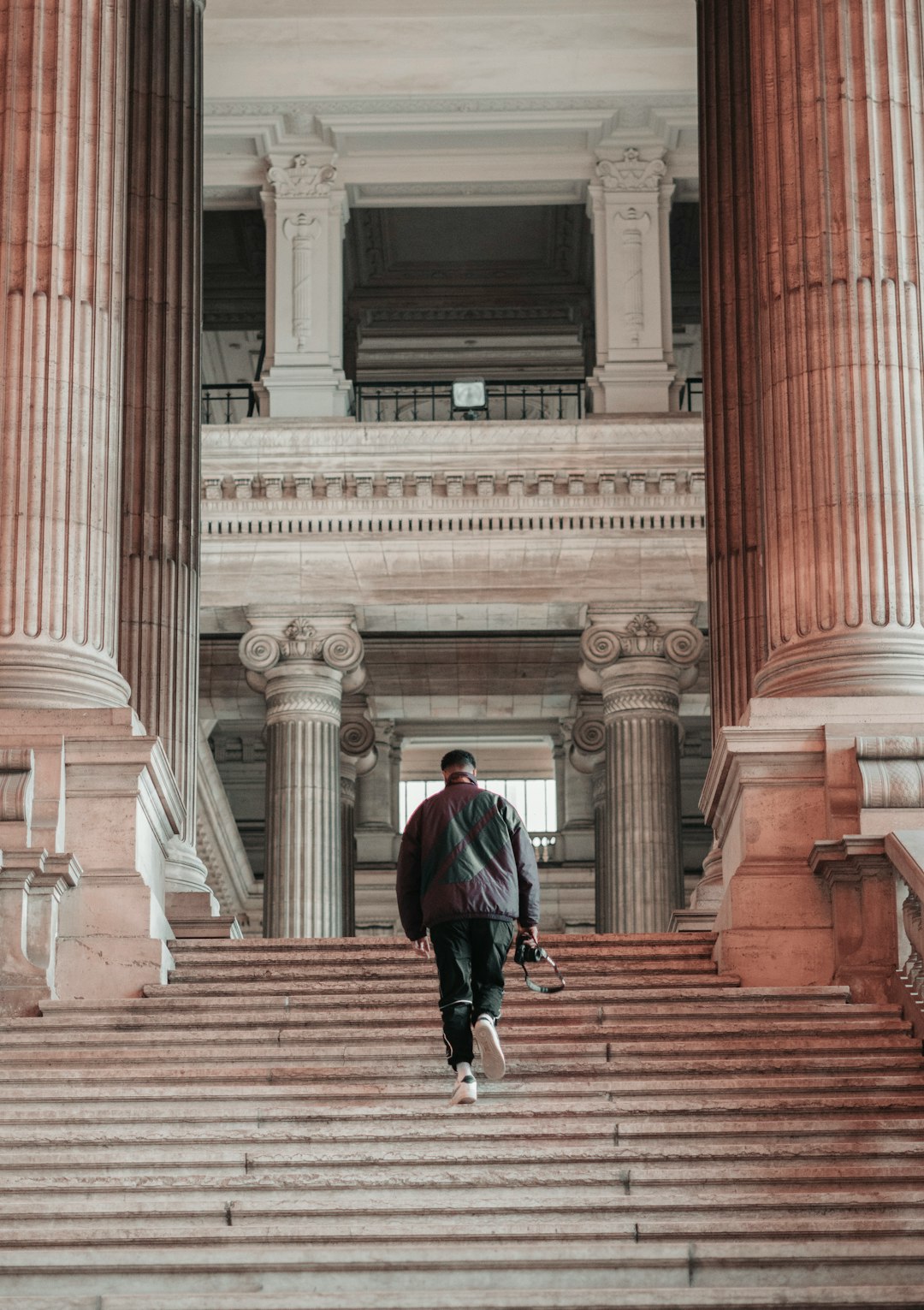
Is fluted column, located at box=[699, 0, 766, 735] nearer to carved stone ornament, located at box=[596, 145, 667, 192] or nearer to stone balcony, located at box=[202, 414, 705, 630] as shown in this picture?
stone balcony, located at box=[202, 414, 705, 630]

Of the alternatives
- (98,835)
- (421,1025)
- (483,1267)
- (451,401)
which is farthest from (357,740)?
(483,1267)

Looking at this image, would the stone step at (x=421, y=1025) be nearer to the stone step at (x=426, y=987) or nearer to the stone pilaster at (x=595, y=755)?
the stone step at (x=426, y=987)

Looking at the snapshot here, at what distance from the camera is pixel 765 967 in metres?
11.2

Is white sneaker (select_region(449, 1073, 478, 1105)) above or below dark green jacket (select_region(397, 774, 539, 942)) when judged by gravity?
below

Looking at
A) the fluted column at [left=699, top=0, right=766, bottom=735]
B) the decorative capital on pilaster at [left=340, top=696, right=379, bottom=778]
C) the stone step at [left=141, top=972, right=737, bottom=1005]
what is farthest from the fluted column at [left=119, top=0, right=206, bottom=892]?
the decorative capital on pilaster at [left=340, top=696, right=379, bottom=778]

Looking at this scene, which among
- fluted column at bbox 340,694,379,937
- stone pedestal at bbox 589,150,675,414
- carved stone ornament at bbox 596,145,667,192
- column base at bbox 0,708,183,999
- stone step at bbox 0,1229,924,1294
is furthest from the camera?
fluted column at bbox 340,694,379,937

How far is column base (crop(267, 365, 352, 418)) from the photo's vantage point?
26.3 metres

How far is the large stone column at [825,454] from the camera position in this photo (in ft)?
37.3

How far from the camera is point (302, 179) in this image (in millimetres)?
27547

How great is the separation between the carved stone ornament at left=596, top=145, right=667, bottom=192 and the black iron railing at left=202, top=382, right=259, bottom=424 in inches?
201

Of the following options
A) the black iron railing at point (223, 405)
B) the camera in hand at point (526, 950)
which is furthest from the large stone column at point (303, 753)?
the camera in hand at point (526, 950)

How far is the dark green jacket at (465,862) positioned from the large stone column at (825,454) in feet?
8.11

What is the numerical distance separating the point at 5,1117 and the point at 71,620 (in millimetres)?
4049

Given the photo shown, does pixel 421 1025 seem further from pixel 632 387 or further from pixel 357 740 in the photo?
pixel 357 740
